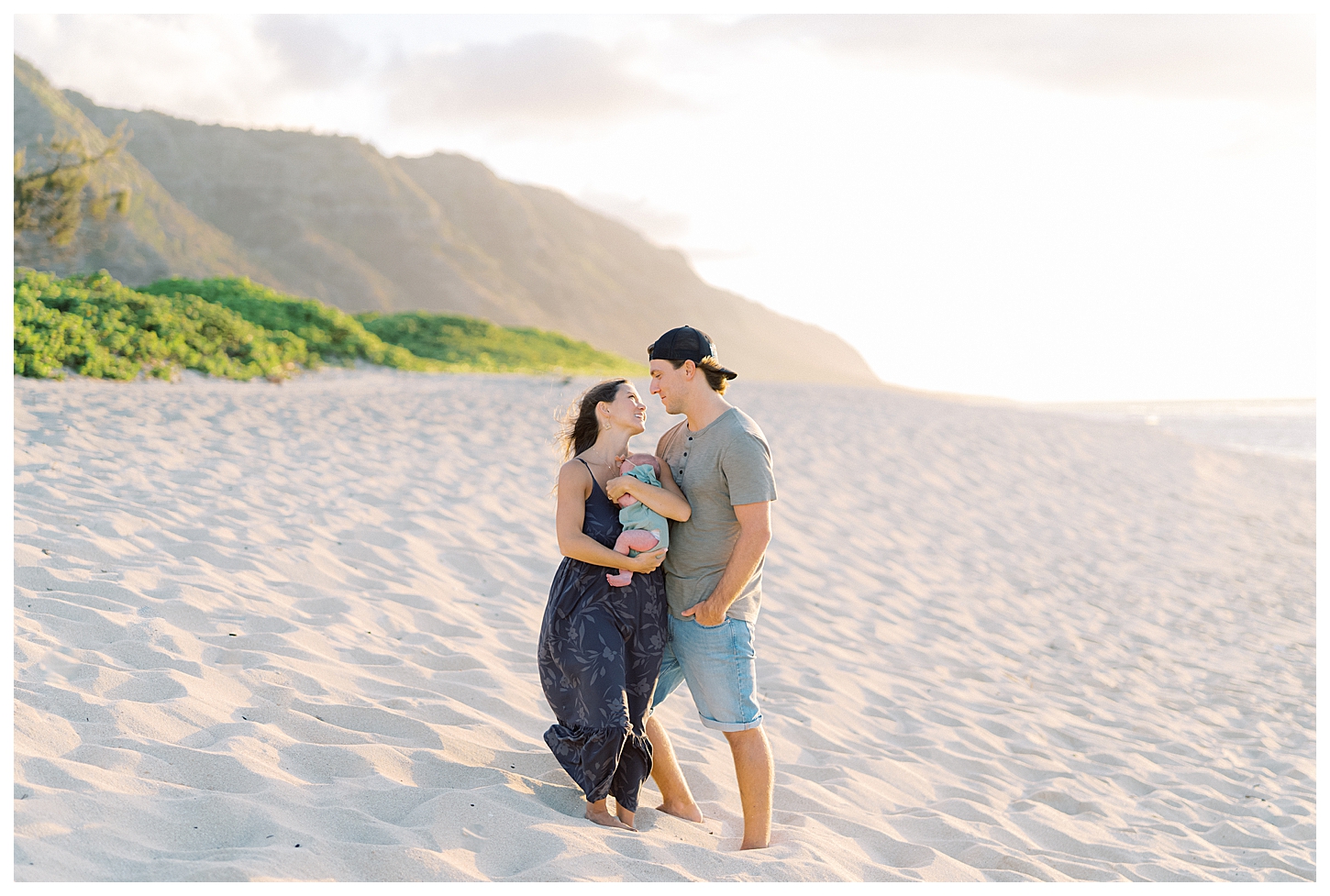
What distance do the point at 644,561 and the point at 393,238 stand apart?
84.7 m

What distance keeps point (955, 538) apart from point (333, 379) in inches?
444

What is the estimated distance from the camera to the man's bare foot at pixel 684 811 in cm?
350

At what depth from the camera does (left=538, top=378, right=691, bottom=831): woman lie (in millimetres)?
3195

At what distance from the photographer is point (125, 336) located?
12.5m

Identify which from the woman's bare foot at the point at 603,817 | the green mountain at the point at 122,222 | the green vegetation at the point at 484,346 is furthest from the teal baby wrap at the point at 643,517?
the green mountain at the point at 122,222

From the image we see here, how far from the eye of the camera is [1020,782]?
14.8ft

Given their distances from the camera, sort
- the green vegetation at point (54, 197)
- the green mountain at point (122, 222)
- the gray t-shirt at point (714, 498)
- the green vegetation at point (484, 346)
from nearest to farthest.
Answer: the gray t-shirt at point (714, 498), the green vegetation at point (54, 197), the green vegetation at point (484, 346), the green mountain at point (122, 222)

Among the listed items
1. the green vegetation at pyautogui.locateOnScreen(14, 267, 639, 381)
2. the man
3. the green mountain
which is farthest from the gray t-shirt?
the green mountain

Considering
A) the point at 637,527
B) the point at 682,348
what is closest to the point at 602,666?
the point at 637,527

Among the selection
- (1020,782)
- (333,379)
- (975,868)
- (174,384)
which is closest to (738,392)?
(333,379)

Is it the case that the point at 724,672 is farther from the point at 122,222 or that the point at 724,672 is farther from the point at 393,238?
the point at 393,238

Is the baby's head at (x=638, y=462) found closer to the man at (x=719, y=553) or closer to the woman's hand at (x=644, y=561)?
the man at (x=719, y=553)

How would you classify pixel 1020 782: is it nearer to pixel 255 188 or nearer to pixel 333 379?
pixel 333 379

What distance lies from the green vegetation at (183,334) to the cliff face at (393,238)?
27.8 metres
